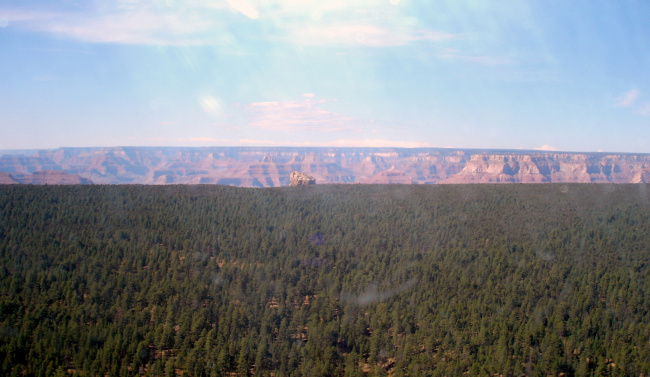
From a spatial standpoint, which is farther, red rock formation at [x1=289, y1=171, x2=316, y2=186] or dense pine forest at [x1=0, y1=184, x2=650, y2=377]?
red rock formation at [x1=289, y1=171, x2=316, y2=186]

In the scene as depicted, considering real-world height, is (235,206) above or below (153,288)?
above

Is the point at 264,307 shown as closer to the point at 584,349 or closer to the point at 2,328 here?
the point at 2,328

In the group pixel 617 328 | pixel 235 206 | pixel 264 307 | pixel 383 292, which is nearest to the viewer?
pixel 617 328

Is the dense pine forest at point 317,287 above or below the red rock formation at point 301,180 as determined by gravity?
below

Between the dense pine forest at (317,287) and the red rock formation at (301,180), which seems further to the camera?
the red rock formation at (301,180)

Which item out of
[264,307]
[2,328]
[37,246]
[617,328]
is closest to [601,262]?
[617,328]

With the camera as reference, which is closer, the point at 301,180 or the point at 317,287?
the point at 317,287

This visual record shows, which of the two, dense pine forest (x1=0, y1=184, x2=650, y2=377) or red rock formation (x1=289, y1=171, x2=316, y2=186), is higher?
red rock formation (x1=289, y1=171, x2=316, y2=186)

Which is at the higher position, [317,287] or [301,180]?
[301,180]
